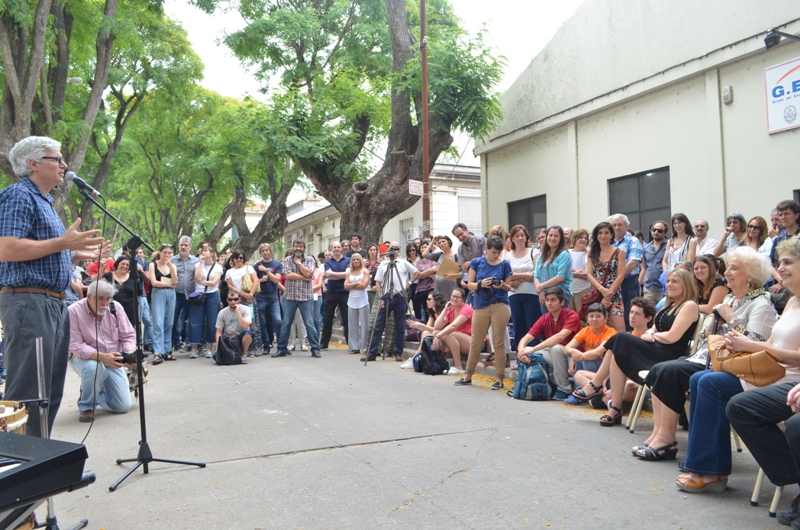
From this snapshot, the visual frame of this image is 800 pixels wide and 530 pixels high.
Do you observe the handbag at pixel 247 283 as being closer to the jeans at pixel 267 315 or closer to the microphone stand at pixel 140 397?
the jeans at pixel 267 315

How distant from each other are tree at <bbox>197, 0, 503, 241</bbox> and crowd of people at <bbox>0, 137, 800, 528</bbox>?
341cm

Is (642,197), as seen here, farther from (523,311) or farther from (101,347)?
(101,347)

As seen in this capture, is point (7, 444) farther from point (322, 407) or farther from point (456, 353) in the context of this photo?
point (456, 353)

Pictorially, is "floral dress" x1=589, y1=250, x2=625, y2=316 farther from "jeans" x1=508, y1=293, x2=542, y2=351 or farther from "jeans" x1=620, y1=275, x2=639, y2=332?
"jeans" x1=508, y1=293, x2=542, y2=351

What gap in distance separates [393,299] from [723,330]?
7066mm

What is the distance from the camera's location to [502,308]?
27.9 feet

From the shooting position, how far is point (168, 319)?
476 inches

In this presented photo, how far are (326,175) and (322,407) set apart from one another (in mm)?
12424

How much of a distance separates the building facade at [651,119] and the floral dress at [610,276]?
3999 millimetres

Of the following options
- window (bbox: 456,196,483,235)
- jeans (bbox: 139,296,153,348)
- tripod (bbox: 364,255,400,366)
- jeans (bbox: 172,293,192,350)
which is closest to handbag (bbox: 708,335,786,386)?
tripod (bbox: 364,255,400,366)

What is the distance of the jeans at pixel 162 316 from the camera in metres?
11.8

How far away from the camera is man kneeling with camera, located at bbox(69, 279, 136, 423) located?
7.27 meters

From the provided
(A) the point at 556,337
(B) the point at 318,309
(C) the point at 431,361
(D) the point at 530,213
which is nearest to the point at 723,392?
(A) the point at 556,337

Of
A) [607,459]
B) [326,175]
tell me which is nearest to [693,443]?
[607,459]
